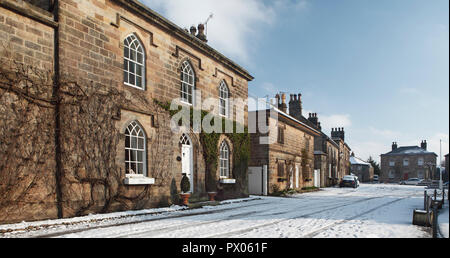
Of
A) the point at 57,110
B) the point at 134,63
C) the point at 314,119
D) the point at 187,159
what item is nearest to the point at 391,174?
the point at 314,119

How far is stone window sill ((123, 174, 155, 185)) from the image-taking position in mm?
11298

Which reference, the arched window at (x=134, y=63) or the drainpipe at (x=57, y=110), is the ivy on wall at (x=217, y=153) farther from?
the drainpipe at (x=57, y=110)

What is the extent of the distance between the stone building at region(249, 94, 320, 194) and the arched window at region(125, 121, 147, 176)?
11.6m

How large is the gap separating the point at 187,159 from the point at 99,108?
209 inches

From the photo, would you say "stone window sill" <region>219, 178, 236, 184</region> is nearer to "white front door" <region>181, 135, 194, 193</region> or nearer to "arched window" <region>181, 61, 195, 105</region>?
"white front door" <region>181, 135, 194, 193</region>

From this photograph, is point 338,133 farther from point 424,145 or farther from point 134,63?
point 134,63

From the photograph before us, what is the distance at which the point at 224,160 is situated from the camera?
18.0m

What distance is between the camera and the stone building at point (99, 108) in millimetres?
8734

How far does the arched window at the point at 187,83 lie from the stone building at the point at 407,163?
209 ft

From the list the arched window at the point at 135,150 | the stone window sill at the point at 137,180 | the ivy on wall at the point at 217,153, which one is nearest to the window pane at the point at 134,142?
the arched window at the point at 135,150

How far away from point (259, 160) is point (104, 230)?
51.9 feet

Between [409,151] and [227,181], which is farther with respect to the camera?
[409,151]

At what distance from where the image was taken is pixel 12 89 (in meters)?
8.52

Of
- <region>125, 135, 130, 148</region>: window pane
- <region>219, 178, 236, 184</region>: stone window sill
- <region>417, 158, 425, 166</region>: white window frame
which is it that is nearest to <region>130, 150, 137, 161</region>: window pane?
<region>125, 135, 130, 148</region>: window pane
